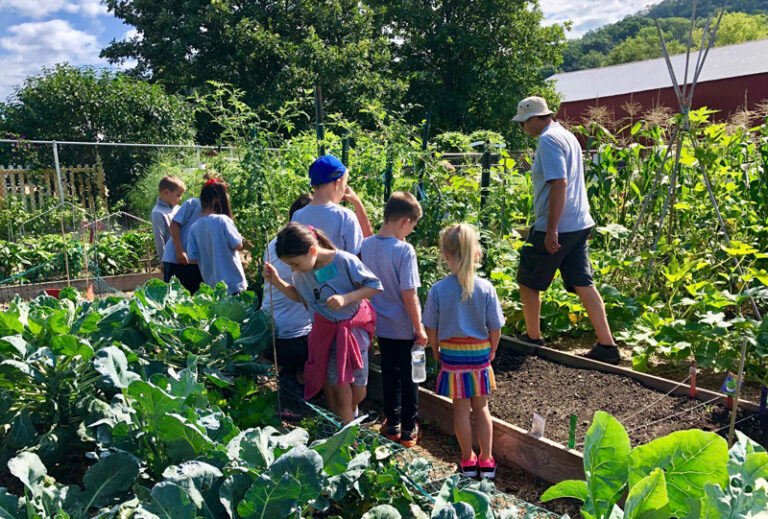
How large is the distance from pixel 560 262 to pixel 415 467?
246cm

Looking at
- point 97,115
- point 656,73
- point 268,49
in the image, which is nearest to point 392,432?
point 97,115

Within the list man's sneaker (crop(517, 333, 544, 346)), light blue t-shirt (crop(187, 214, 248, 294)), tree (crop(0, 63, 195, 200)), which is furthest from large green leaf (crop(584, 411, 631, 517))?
tree (crop(0, 63, 195, 200))

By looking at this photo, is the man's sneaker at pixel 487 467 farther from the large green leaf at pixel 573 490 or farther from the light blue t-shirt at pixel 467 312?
the large green leaf at pixel 573 490

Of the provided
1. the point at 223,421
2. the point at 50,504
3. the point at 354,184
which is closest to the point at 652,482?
the point at 223,421

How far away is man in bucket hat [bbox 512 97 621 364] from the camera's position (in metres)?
3.99

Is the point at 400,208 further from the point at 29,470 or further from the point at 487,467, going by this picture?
the point at 29,470

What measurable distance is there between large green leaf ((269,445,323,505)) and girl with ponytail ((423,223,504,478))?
1.51m

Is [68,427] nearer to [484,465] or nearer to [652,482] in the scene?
[484,465]

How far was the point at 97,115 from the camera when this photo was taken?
46.0 feet

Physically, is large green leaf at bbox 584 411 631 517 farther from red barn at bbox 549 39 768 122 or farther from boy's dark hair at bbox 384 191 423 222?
red barn at bbox 549 39 768 122

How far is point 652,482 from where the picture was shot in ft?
4.65

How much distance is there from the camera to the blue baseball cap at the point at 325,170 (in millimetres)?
3619

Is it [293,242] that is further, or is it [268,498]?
[293,242]

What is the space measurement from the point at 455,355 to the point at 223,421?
1.35 m
